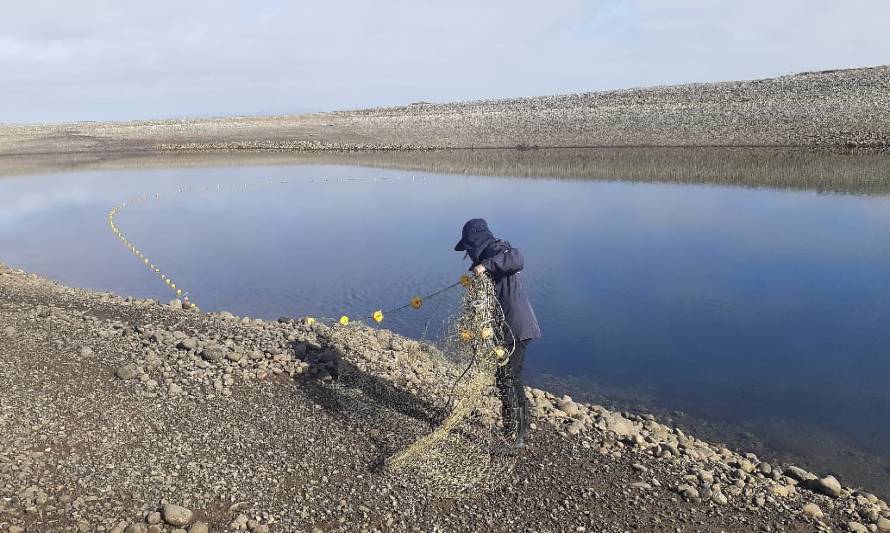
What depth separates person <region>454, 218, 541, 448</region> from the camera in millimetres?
5969

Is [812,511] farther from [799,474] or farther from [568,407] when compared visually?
[568,407]

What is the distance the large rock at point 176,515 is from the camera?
5.09 metres

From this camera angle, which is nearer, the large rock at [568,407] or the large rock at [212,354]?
the large rock at [568,407]

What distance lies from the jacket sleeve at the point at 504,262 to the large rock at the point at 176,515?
3.09 metres

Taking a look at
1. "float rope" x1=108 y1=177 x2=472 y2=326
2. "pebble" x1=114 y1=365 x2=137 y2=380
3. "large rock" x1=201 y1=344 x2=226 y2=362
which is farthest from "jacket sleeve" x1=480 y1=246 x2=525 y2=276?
"pebble" x1=114 y1=365 x2=137 y2=380

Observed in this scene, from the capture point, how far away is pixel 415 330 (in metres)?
11.2

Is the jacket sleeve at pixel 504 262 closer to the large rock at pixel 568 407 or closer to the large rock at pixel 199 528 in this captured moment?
the large rock at pixel 568 407

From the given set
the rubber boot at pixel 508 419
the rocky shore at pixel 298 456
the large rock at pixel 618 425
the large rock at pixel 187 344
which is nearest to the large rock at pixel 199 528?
the rocky shore at pixel 298 456

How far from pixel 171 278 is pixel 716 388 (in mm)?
11993

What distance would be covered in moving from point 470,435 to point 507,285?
5.27ft

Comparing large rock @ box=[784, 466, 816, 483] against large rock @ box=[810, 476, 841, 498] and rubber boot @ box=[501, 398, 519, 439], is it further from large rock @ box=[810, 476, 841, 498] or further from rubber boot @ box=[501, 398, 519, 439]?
rubber boot @ box=[501, 398, 519, 439]

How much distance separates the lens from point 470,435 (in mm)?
6637

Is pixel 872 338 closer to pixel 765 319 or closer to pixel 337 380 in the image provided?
pixel 765 319

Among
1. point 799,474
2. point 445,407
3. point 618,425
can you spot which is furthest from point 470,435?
point 799,474
